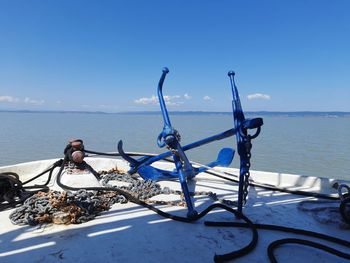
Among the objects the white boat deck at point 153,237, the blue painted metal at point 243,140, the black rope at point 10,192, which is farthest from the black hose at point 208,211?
the black rope at point 10,192

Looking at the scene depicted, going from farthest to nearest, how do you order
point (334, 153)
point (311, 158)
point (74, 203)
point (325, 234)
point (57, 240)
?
1. point (334, 153)
2. point (311, 158)
3. point (74, 203)
4. point (325, 234)
5. point (57, 240)

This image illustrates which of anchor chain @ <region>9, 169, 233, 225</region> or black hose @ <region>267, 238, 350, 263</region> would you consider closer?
black hose @ <region>267, 238, 350, 263</region>

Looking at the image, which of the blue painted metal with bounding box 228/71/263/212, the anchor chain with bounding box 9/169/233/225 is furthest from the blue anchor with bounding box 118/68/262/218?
the anchor chain with bounding box 9/169/233/225

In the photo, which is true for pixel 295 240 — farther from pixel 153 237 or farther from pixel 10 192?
pixel 10 192

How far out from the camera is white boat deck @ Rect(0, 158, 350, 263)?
5.27 ft

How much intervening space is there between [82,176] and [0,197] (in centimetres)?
70

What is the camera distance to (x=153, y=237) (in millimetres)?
1853

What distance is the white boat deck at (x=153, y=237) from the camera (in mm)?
1606

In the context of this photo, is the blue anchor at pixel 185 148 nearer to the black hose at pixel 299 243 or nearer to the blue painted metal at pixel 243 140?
the blue painted metal at pixel 243 140

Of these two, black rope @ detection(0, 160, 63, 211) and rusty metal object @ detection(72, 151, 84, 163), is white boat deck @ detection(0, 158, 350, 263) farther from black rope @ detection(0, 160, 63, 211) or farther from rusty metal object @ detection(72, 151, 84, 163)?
rusty metal object @ detection(72, 151, 84, 163)

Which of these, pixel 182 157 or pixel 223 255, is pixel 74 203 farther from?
pixel 223 255

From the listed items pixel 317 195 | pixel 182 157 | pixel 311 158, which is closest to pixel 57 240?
pixel 182 157

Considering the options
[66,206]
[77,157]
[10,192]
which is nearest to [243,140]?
[66,206]

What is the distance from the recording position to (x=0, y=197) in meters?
2.42
